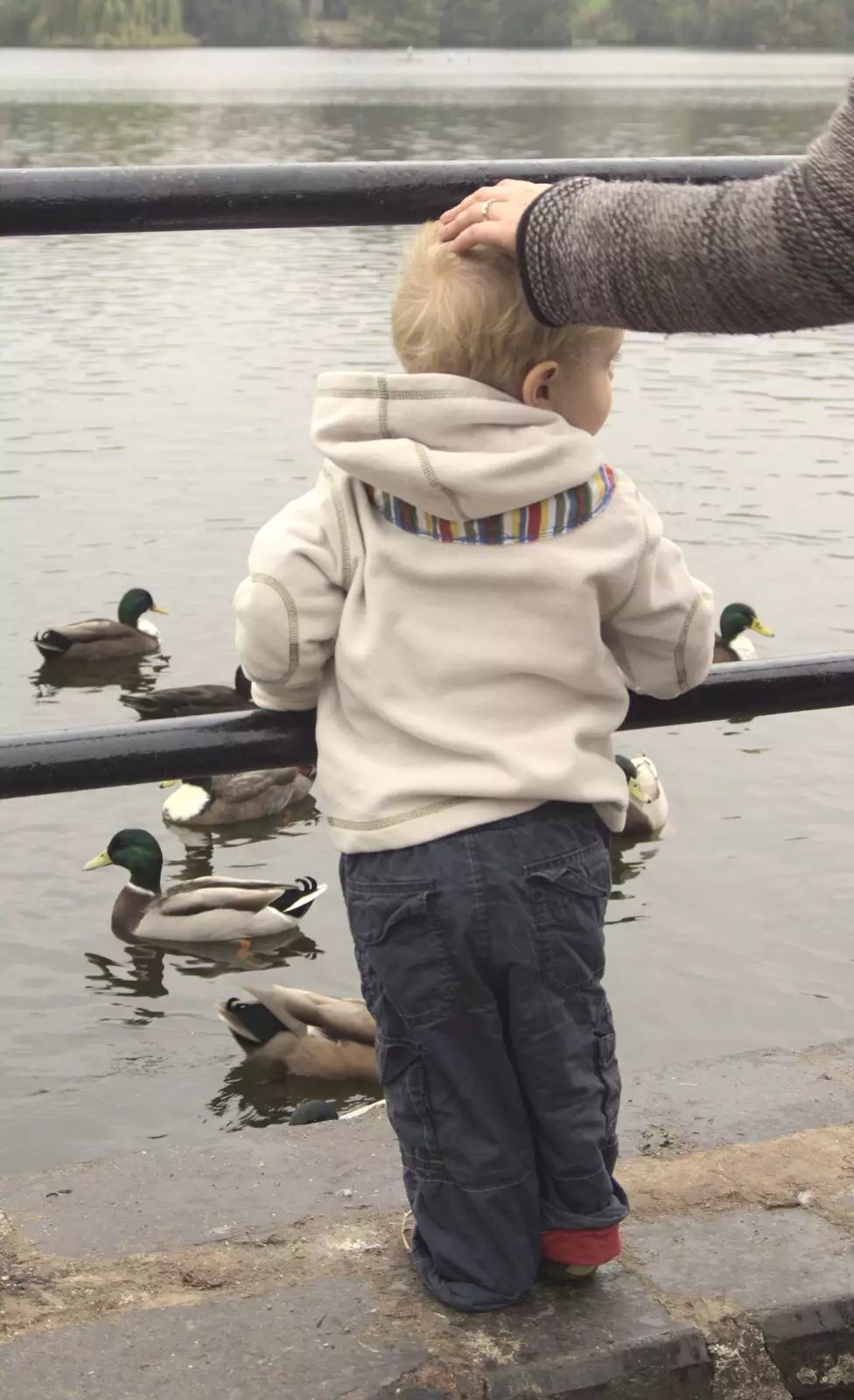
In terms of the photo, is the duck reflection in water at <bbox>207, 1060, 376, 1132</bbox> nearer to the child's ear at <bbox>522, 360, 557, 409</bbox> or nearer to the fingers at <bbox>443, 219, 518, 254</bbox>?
the child's ear at <bbox>522, 360, 557, 409</bbox>

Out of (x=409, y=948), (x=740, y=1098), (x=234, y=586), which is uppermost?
(x=409, y=948)

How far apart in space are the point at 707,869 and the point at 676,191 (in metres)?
5.74

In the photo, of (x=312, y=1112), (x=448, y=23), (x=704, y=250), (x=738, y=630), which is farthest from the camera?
(x=448, y=23)

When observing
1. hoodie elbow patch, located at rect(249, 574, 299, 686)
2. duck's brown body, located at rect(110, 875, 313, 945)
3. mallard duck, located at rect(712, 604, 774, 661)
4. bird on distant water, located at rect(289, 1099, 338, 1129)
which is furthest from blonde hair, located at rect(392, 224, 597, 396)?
mallard duck, located at rect(712, 604, 774, 661)

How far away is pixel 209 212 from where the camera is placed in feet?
6.59

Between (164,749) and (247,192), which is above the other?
(247,192)

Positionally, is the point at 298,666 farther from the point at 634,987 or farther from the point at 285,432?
the point at 285,432

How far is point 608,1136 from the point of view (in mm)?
Answer: 2096

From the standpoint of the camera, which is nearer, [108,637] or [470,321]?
[470,321]

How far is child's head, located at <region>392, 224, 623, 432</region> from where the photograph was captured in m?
1.89

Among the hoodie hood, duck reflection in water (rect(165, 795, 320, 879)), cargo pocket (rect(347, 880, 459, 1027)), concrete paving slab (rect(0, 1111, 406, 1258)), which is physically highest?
the hoodie hood

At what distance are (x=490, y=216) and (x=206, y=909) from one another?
5.44 metres

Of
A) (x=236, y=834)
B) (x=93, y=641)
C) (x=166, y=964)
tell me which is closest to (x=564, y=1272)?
(x=166, y=964)

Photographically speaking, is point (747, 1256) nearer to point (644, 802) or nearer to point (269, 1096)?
point (269, 1096)
